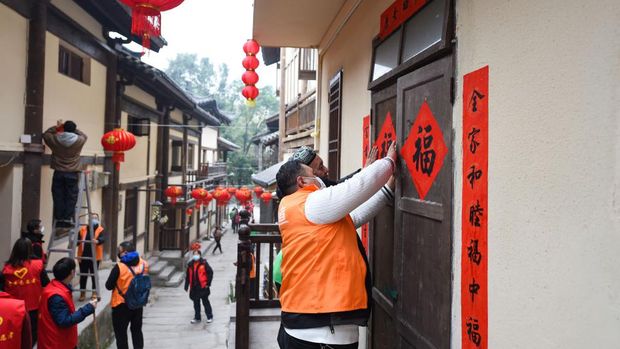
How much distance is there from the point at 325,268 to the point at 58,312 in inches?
155

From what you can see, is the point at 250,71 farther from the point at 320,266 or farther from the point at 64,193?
the point at 320,266

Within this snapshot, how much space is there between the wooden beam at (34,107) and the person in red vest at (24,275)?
8.03ft

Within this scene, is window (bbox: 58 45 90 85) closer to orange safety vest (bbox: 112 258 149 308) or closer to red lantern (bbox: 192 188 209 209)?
orange safety vest (bbox: 112 258 149 308)

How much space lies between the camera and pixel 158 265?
16797 millimetres

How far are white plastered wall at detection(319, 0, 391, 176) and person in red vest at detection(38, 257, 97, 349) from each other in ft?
11.6

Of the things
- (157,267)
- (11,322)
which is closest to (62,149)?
(11,322)

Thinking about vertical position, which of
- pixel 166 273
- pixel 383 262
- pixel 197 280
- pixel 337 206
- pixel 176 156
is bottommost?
pixel 166 273

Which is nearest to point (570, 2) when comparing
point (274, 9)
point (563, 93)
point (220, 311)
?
point (563, 93)

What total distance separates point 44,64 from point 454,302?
8.86 metres

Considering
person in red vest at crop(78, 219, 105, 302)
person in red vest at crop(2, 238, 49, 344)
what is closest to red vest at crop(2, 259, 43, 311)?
person in red vest at crop(2, 238, 49, 344)

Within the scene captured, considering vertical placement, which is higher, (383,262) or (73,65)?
(73,65)

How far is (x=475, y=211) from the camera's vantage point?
2.14m

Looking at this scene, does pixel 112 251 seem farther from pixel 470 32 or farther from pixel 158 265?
pixel 470 32

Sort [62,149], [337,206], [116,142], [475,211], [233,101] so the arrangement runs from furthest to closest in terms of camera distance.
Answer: [233,101]
[116,142]
[62,149]
[337,206]
[475,211]
